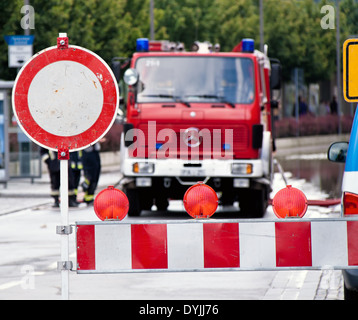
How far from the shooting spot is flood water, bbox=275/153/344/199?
73.7 feet

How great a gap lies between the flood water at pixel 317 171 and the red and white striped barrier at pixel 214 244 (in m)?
13.9

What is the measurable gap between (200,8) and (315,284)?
4479 cm

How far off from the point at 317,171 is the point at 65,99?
74.9 ft

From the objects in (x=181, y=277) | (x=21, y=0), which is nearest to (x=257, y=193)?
(x=181, y=277)

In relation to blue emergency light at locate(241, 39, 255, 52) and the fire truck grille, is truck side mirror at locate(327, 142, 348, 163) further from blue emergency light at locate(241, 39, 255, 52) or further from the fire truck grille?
blue emergency light at locate(241, 39, 255, 52)

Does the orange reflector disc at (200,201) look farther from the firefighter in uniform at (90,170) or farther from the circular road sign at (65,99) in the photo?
the firefighter in uniform at (90,170)

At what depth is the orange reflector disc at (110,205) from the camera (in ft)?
19.7

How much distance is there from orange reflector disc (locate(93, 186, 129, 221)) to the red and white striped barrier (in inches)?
5.1

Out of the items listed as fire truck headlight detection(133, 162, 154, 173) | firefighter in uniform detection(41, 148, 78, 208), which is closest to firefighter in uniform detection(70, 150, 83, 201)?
firefighter in uniform detection(41, 148, 78, 208)

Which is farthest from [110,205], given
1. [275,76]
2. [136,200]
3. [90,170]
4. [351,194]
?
[90,170]

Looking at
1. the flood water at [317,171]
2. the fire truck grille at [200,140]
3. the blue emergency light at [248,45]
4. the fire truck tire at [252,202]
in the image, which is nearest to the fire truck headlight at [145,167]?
the fire truck grille at [200,140]

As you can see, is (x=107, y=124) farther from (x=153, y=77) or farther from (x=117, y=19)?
(x=117, y=19)

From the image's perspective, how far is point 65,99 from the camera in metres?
6.05

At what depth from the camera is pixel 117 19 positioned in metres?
40.1
